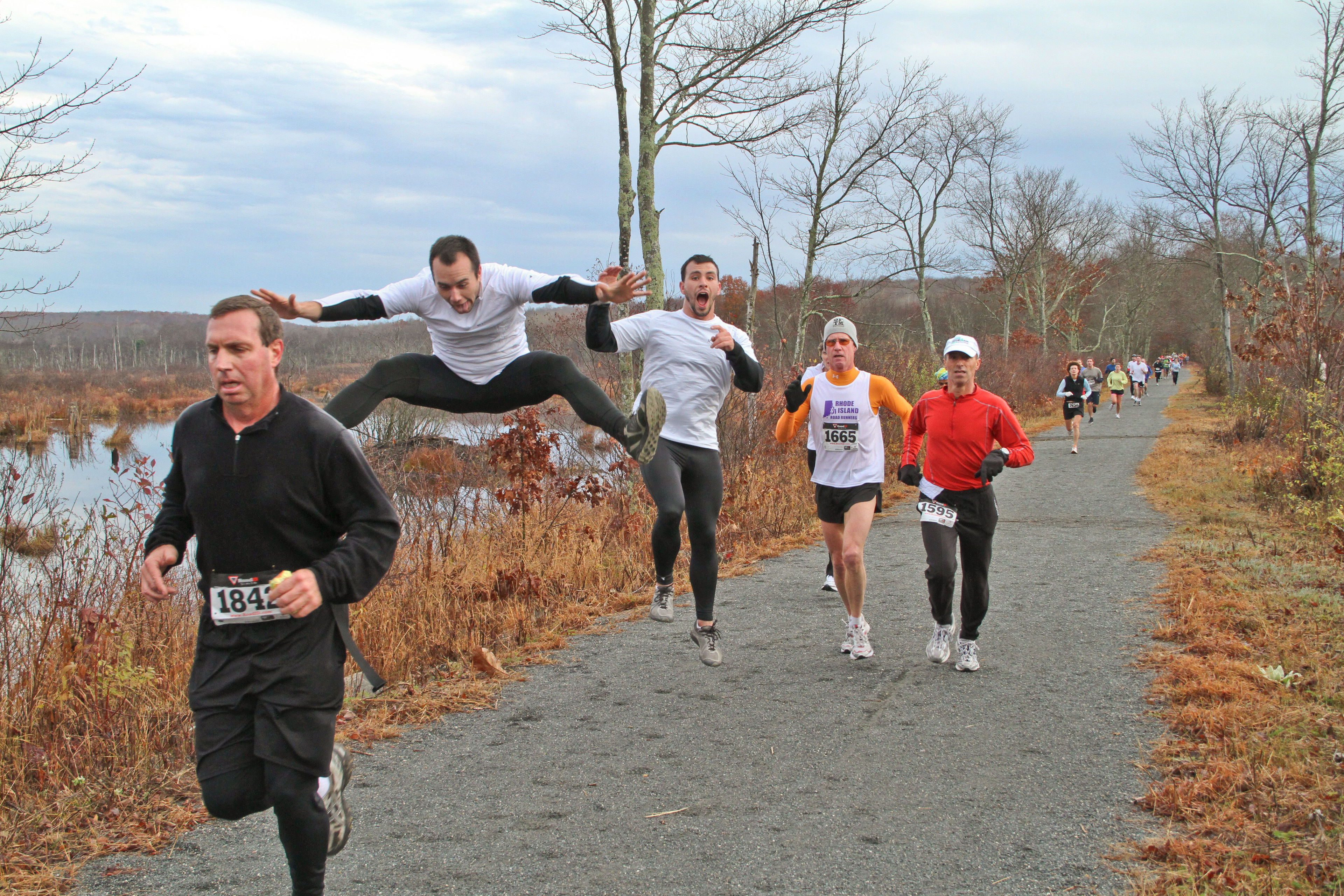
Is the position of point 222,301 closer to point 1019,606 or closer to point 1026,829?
point 1026,829

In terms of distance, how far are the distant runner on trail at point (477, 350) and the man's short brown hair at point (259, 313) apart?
6.46 ft

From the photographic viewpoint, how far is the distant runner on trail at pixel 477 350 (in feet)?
16.6

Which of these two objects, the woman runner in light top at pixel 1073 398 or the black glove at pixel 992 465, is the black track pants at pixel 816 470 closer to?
the black glove at pixel 992 465

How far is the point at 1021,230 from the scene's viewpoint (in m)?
43.6

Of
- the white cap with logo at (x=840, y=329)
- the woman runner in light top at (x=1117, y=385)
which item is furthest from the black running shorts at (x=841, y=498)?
the woman runner in light top at (x=1117, y=385)

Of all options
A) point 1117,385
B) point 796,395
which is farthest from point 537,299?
point 1117,385

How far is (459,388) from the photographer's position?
532 centimetres

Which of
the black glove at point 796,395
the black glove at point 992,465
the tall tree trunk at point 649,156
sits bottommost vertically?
the black glove at point 992,465

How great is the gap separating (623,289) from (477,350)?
34.7 inches

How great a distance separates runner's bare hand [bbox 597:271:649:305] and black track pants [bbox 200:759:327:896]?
2.80 m

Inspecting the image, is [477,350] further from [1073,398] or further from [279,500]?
[1073,398]

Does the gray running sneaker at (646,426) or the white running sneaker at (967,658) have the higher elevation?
the gray running sneaker at (646,426)

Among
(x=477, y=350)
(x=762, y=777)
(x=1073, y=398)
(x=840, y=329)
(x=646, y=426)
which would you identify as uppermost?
(x=840, y=329)

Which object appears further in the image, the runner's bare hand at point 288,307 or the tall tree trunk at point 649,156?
the tall tree trunk at point 649,156
